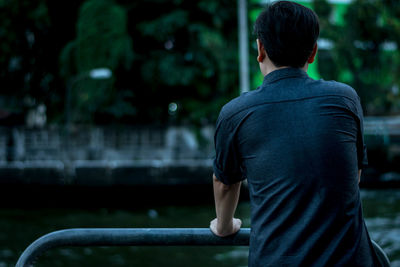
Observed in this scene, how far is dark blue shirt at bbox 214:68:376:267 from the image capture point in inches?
51.3

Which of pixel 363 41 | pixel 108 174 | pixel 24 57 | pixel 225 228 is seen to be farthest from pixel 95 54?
pixel 225 228

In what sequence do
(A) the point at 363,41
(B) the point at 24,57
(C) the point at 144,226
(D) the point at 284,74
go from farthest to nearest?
(B) the point at 24,57, (A) the point at 363,41, (C) the point at 144,226, (D) the point at 284,74

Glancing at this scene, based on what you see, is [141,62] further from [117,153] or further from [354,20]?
[354,20]

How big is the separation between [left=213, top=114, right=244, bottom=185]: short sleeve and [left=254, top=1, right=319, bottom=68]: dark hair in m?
0.24

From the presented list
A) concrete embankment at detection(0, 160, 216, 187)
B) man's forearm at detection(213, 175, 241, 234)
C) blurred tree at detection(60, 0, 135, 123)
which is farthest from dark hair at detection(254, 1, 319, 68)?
blurred tree at detection(60, 0, 135, 123)

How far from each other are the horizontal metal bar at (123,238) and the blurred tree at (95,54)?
21208 mm

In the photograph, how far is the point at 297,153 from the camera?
4.36ft

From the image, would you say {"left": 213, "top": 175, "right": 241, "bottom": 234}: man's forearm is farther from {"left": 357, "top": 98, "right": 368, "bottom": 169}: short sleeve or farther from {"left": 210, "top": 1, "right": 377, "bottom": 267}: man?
{"left": 357, "top": 98, "right": 368, "bottom": 169}: short sleeve

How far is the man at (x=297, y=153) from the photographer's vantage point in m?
1.30

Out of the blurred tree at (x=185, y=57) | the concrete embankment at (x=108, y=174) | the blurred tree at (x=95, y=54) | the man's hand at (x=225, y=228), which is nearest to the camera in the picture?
the man's hand at (x=225, y=228)

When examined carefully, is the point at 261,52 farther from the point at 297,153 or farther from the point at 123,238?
the point at 123,238

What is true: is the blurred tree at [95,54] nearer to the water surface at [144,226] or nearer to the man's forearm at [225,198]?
the water surface at [144,226]

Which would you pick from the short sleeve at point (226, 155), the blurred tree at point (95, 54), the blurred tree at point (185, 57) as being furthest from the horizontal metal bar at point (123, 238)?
the blurred tree at point (185, 57)

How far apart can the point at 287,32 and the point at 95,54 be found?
22.2m
